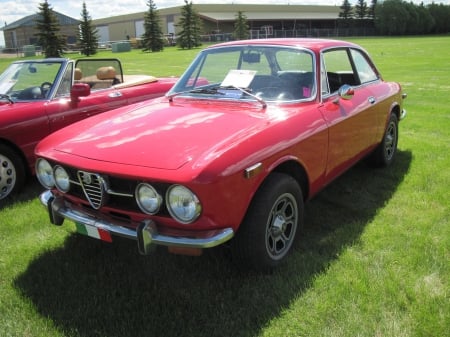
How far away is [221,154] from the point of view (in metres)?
2.73

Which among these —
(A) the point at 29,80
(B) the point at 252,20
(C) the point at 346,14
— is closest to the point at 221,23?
(B) the point at 252,20

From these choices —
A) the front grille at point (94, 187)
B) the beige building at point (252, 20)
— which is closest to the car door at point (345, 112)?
the front grille at point (94, 187)

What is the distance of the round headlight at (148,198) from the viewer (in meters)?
2.71

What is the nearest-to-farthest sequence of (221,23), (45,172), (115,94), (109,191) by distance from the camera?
(109,191) < (45,172) < (115,94) < (221,23)

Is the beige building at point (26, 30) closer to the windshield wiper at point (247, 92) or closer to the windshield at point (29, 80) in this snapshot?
the windshield at point (29, 80)

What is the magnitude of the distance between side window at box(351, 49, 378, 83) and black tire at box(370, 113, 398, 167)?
1.77ft

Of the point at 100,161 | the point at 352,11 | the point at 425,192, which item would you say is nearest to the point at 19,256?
the point at 100,161

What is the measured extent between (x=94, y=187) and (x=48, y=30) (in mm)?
39084

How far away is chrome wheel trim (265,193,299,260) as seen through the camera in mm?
3154

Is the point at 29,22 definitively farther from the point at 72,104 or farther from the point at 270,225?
the point at 270,225

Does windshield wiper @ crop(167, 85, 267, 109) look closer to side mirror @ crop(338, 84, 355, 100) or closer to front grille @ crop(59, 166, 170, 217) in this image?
side mirror @ crop(338, 84, 355, 100)

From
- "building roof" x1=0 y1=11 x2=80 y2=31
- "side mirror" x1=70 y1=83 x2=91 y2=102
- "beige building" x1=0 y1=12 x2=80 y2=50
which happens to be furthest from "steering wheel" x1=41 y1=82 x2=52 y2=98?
"building roof" x1=0 y1=11 x2=80 y2=31

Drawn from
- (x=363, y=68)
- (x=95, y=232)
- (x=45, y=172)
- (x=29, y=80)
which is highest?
(x=363, y=68)

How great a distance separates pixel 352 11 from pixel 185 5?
3856cm
